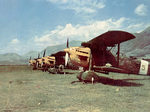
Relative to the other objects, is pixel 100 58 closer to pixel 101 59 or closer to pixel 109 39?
pixel 101 59

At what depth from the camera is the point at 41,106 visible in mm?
4184

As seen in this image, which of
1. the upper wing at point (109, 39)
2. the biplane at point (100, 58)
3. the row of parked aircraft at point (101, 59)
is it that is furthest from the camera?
the biplane at point (100, 58)

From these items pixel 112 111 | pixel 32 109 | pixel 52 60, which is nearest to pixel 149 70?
pixel 112 111

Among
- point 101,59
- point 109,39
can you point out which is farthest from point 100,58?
point 109,39

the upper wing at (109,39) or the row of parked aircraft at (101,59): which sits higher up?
the upper wing at (109,39)

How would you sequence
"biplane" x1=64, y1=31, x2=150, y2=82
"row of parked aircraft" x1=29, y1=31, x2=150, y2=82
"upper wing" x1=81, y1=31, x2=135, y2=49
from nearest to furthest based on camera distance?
"upper wing" x1=81, y1=31, x2=135, y2=49
"row of parked aircraft" x1=29, y1=31, x2=150, y2=82
"biplane" x1=64, y1=31, x2=150, y2=82

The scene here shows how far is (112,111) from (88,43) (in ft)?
17.7

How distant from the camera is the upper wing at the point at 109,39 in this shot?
7190 mm

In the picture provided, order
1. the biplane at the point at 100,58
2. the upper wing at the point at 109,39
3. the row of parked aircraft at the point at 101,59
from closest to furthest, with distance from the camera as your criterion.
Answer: the upper wing at the point at 109,39
the row of parked aircraft at the point at 101,59
the biplane at the point at 100,58

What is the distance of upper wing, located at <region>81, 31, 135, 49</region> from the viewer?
283 inches

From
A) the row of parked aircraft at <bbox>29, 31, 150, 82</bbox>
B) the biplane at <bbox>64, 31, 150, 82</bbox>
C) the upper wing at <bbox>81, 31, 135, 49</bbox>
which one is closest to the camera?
the upper wing at <bbox>81, 31, 135, 49</bbox>

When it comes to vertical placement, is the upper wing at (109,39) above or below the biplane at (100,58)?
above

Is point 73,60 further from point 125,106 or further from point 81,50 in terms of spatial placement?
point 125,106

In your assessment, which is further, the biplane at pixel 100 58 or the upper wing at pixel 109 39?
the biplane at pixel 100 58
